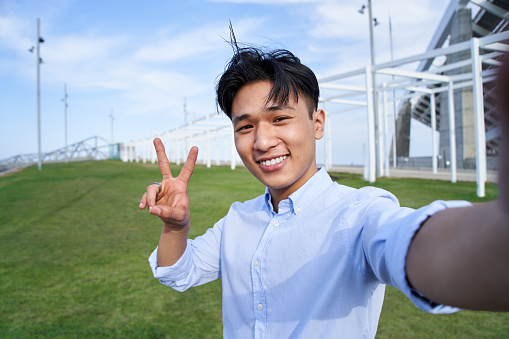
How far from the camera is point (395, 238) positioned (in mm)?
803

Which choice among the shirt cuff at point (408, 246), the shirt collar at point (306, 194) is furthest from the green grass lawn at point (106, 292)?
the shirt cuff at point (408, 246)

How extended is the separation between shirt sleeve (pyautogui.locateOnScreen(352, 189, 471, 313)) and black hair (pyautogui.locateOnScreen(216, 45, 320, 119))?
1.81ft

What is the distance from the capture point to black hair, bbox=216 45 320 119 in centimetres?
133

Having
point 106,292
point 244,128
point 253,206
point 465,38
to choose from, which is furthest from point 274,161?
point 465,38

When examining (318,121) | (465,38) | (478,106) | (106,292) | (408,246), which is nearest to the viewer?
(408,246)

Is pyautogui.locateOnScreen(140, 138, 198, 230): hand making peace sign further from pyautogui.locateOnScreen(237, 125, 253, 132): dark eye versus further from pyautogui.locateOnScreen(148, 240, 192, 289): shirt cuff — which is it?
pyautogui.locateOnScreen(237, 125, 253, 132): dark eye

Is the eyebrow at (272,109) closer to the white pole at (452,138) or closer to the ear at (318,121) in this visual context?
the ear at (318,121)

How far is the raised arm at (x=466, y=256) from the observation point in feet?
1.78

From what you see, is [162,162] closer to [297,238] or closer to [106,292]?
[297,238]

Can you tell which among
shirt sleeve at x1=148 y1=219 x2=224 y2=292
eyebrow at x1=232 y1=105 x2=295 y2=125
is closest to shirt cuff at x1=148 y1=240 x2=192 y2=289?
shirt sleeve at x1=148 y1=219 x2=224 y2=292

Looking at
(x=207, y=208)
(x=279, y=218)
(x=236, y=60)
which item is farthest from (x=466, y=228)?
(x=207, y=208)

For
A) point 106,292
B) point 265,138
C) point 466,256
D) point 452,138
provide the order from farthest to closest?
1. point 452,138
2. point 106,292
3. point 265,138
4. point 466,256

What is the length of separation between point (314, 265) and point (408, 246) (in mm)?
444

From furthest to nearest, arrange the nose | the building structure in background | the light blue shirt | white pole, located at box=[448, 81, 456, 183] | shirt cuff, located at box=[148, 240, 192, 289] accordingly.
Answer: the building structure in background → white pole, located at box=[448, 81, 456, 183] → shirt cuff, located at box=[148, 240, 192, 289] → the nose → the light blue shirt
